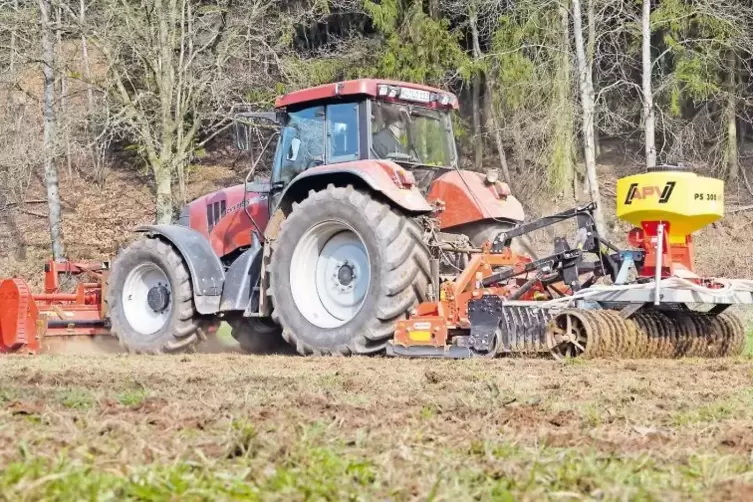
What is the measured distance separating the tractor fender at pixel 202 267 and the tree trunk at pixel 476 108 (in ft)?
45.5

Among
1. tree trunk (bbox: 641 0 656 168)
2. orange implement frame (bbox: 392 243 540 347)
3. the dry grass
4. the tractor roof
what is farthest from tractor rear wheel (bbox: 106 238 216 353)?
tree trunk (bbox: 641 0 656 168)

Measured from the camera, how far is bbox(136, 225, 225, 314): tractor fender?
10336mm

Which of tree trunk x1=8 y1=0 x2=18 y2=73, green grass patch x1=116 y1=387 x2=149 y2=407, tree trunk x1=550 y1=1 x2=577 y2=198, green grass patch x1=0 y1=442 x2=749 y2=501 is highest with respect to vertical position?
Answer: tree trunk x1=8 y1=0 x2=18 y2=73

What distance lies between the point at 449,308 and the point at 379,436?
4.70 metres

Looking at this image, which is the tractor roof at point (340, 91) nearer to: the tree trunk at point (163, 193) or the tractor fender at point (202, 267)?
the tractor fender at point (202, 267)

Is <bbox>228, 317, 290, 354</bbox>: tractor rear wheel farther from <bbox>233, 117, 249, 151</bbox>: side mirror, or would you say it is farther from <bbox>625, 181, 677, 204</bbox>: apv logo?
<bbox>625, 181, 677, 204</bbox>: apv logo

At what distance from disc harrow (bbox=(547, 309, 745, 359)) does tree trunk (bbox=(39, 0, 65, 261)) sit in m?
14.1

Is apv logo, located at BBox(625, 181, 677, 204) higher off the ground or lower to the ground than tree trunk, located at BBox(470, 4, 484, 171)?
lower

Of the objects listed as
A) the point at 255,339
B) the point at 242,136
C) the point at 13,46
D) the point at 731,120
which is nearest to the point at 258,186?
the point at 242,136

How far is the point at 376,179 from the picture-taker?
8.97 meters

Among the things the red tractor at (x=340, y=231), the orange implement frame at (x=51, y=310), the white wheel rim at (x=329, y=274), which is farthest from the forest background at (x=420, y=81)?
the white wheel rim at (x=329, y=274)

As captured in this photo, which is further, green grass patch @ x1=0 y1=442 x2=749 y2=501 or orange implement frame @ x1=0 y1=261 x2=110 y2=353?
orange implement frame @ x1=0 y1=261 x2=110 y2=353

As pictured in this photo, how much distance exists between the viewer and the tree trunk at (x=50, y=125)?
20.3 meters

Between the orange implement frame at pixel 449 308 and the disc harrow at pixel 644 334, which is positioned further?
the orange implement frame at pixel 449 308
